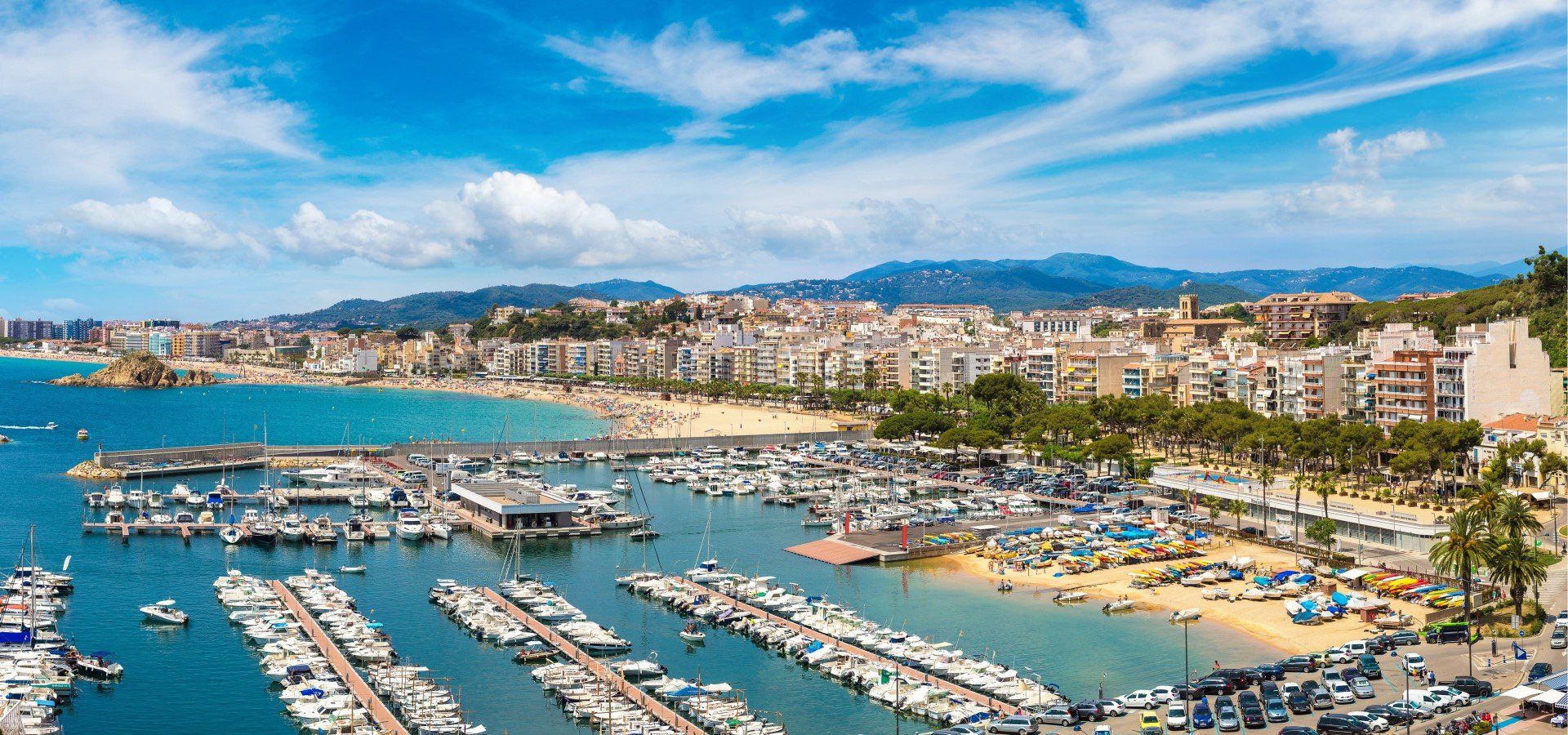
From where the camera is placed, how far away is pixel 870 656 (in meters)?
25.7

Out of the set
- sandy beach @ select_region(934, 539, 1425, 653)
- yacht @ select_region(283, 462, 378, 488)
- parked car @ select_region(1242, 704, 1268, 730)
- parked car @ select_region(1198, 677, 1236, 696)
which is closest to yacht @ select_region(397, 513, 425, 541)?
yacht @ select_region(283, 462, 378, 488)

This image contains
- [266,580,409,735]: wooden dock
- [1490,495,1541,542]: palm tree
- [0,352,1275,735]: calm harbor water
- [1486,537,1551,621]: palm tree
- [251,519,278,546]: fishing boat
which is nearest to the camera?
[266,580,409,735]: wooden dock

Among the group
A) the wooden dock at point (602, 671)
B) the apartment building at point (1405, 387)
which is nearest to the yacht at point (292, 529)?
the wooden dock at point (602, 671)

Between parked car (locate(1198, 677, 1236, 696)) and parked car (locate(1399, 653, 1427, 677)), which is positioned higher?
parked car (locate(1399, 653, 1427, 677))

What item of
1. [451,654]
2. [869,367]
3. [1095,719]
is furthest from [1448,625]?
[869,367]

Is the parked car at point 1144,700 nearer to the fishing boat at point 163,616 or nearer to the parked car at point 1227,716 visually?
→ the parked car at point 1227,716

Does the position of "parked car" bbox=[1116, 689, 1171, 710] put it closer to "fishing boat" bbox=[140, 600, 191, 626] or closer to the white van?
the white van

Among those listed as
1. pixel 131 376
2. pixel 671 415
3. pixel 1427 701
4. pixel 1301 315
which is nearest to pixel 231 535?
pixel 1427 701

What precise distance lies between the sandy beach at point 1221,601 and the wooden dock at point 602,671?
12273 mm

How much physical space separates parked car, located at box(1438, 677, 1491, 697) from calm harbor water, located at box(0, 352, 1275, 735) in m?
4.20

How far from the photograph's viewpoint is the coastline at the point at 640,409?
76.3 metres

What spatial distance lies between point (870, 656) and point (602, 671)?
5.66 meters

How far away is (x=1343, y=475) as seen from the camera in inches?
1802

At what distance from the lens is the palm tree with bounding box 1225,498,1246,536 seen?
3734cm
